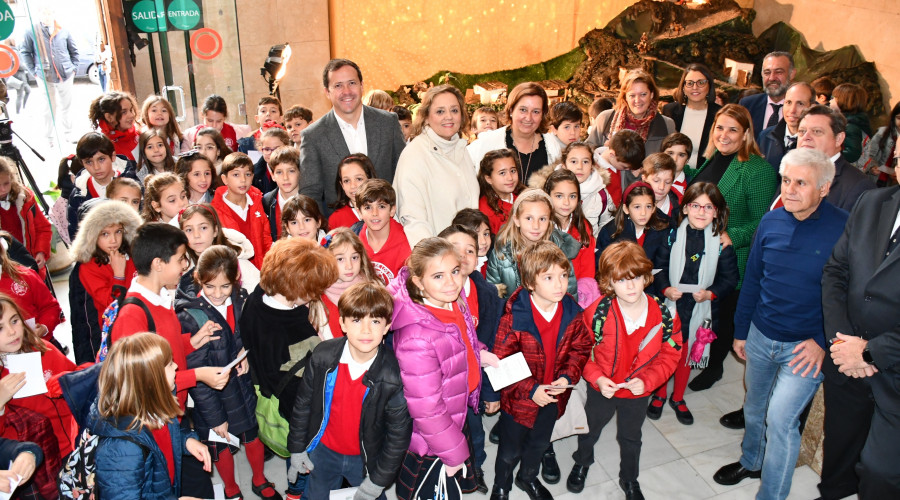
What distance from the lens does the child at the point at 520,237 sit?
3.34 meters

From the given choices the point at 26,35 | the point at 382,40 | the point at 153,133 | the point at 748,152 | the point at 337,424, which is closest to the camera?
the point at 337,424

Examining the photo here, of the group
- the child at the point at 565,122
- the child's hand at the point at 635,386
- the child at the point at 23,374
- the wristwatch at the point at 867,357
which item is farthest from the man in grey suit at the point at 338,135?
the wristwatch at the point at 867,357

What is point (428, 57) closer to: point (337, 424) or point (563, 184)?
point (563, 184)

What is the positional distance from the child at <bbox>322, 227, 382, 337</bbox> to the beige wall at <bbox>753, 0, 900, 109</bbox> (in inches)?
293

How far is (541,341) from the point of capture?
9.58 ft

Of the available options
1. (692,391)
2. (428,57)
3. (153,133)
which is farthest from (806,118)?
(428,57)

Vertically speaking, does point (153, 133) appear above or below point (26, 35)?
below

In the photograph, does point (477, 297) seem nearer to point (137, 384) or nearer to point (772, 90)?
point (137, 384)

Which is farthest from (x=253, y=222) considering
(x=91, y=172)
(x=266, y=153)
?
(x=91, y=172)

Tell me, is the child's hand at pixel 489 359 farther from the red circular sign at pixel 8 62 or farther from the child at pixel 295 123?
the red circular sign at pixel 8 62

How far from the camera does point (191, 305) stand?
2846 millimetres

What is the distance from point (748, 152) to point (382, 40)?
529 centimetres

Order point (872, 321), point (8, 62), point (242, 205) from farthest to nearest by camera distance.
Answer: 1. point (8, 62)
2. point (242, 205)
3. point (872, 321)

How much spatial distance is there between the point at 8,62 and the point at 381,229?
439 centimetres
